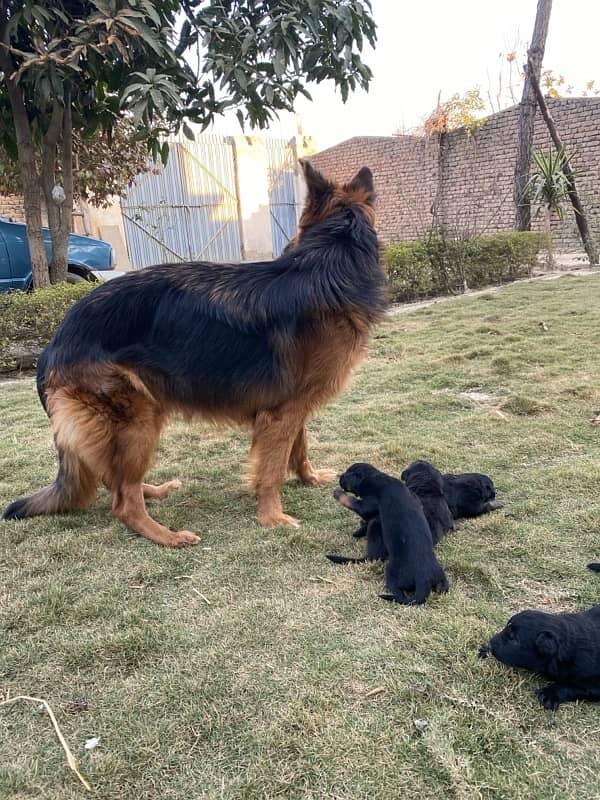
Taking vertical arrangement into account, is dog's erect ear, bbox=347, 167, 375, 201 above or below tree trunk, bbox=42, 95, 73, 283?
below

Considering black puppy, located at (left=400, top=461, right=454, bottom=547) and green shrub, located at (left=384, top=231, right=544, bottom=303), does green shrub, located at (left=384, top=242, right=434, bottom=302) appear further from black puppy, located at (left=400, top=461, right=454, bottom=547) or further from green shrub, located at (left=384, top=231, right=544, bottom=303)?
black puppy, located at (left=400, top=461, right=454, bottom=547)

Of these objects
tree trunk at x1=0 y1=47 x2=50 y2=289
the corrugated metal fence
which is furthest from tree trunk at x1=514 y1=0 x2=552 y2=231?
tree trunk at x1=0 y1=47 x2=50 y2=289

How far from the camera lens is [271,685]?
1.80 m

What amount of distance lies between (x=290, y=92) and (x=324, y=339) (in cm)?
427

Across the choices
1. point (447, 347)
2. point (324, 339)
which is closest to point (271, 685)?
point (324, 339)

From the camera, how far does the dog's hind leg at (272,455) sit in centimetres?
300

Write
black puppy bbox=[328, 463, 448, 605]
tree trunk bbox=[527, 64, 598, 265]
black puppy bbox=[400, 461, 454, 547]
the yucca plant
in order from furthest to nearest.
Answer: tree trunk bbox=[527, 64, 598, 265]
the yucca plant
black puppy bbox=[400, 461, 454, 547]
black puppy bbox=[328, 463, 448, 605]

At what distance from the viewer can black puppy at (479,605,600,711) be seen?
1.70m

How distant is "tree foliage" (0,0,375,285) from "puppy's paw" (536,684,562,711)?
504 cm

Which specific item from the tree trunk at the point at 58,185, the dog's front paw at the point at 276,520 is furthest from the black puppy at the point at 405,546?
the tree trunk at the point at 58,185

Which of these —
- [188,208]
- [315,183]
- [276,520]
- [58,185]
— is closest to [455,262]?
[58,185]

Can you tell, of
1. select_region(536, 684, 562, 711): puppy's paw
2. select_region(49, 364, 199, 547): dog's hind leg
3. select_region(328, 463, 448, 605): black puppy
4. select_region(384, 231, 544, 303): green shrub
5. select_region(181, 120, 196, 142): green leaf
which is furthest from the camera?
select_region(384, 231, 544, 303): green shrub

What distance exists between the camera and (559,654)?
5.58ft

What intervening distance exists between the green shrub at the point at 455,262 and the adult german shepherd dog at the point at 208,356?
271 inches
